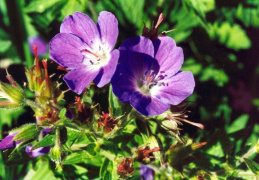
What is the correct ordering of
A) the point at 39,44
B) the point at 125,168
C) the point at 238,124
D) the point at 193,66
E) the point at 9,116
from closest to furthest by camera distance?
the point at 125,168
the point at 238,124
the point at 9,116
the point at 193,66
the point at 39,44

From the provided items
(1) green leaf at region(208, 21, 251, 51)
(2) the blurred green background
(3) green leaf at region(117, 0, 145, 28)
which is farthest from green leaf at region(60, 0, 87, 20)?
(1) green leaf at region(208, 21, 251, 51)

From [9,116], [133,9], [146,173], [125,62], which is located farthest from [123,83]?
[9,116]

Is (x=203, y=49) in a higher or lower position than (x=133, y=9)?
lower

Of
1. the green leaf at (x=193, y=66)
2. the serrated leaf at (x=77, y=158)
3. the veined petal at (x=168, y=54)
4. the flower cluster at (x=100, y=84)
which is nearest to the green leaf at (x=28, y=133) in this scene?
the flower cluster at (x=100, y=84)

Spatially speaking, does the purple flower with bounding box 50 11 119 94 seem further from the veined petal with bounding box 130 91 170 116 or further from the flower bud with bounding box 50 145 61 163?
the flower bud with bounding box 50 145 61 163

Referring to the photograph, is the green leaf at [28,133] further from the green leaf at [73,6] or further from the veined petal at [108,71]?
the green leaf at [73,6]

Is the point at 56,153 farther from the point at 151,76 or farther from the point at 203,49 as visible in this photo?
the point at 203,49
